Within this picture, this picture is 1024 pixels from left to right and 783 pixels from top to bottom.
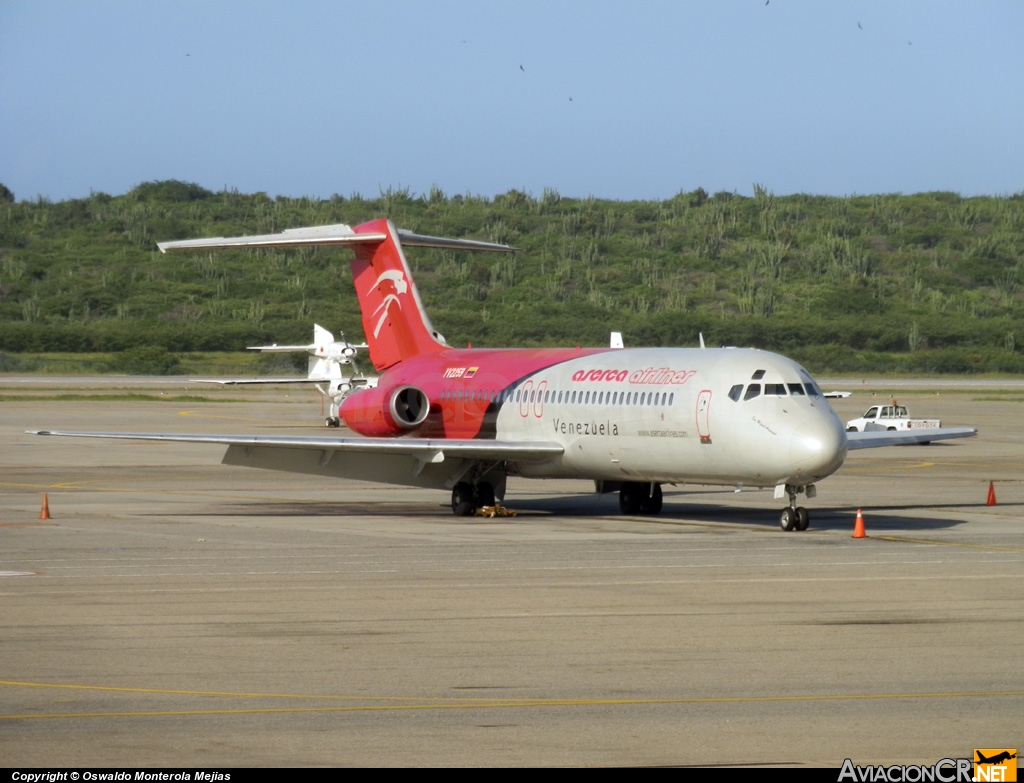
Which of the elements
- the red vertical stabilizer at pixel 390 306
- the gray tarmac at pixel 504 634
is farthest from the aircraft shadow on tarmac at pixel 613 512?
the red vertical stabilizer at pixel 390 306

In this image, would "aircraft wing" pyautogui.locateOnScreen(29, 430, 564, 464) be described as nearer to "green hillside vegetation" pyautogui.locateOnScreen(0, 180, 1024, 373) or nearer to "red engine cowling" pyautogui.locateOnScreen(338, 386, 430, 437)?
"red engine cowling" pyautogui.locateOnScreen(338, 386, 430, 437)

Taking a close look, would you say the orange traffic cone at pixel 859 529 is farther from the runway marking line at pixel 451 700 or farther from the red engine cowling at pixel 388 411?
the runway marking line at pixel 451 700

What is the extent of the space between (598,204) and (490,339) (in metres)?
53.9

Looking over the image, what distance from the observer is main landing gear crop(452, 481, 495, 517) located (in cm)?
2820

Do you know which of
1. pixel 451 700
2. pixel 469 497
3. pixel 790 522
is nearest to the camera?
pixel 451 700

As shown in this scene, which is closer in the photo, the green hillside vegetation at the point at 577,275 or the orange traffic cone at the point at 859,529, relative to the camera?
the orange traffic cone at the point at 859,529

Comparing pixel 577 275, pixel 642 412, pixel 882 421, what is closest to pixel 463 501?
pixel 642 412

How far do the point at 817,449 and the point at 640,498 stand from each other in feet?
18.2

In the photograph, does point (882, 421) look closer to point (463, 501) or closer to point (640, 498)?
point (640, 498)

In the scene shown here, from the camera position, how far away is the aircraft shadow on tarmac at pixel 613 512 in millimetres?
26375

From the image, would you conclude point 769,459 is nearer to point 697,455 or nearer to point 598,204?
point 697,455

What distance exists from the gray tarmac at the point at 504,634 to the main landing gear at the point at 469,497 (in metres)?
0.30

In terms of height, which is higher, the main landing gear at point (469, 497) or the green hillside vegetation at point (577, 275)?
the green hillside vegetation at point (577, 275)

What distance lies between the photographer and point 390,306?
32.5m
